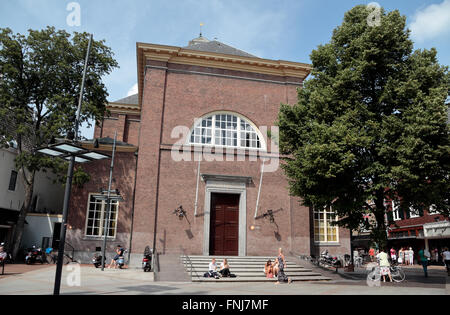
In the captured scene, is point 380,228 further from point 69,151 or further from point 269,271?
point 69,151

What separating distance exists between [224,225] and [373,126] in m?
10.6

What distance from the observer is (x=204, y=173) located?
21.5 meters

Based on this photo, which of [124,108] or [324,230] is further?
[124,108]

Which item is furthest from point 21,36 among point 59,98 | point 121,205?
point 121,205

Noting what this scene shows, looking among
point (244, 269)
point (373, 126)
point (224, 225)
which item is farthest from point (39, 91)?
point (373, 126)

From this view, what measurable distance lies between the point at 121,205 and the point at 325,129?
13.9 m

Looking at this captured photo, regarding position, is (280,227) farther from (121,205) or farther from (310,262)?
(121,205)

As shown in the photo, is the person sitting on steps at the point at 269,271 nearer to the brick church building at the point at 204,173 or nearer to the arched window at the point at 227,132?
the brick church building at the point at 204,173

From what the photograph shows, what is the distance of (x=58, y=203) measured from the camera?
30.5 meters

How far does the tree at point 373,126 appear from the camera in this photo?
14461mm

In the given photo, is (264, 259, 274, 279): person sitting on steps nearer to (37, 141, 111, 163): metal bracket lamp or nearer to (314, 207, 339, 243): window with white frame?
(314, 207, 339, 243): window with white frame

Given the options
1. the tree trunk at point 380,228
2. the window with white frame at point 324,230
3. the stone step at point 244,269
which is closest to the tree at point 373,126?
the tree trunk at point 380,228

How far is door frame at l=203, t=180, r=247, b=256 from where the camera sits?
20.7 metres

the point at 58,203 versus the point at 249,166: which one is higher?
the point at 249,166
